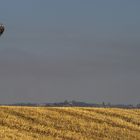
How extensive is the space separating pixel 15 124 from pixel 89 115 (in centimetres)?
747

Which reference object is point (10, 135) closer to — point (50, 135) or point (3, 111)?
point (50, 135)

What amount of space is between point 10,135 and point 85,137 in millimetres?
5137

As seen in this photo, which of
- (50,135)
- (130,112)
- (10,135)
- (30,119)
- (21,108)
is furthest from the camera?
(130,112)

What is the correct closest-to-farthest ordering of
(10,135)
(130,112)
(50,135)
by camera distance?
(10,135)
(50,135)
(130,112)

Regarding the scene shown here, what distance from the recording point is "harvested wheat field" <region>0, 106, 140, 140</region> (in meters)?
35.0

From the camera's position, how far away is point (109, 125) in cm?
4009

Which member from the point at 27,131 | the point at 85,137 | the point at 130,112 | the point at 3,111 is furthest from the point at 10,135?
the point at 130,112

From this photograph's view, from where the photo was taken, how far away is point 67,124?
3847 centimetres

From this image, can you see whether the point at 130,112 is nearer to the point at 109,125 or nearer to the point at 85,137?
the point at 109,125

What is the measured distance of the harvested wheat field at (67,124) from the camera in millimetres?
35000

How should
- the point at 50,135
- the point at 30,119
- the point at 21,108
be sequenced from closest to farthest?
the point at 50,135, the point at 30,119, the point at 21,108

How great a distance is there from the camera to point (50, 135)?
1379 inches

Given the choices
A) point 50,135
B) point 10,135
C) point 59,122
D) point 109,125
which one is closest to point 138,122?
point 109,125

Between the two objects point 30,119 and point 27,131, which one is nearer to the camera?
point 27,131
